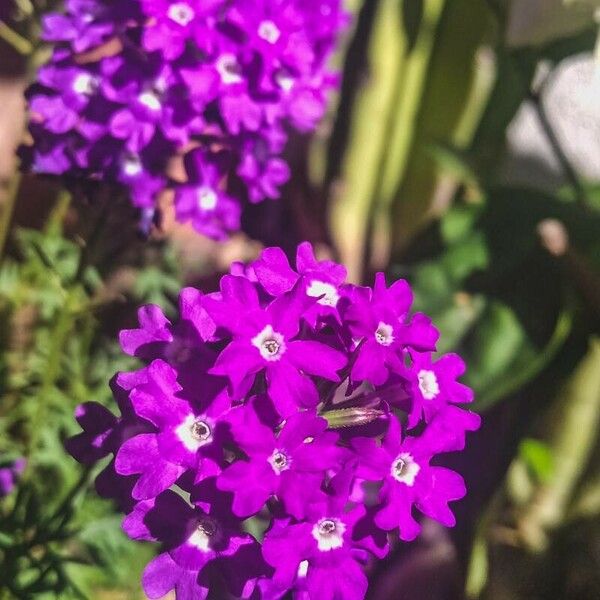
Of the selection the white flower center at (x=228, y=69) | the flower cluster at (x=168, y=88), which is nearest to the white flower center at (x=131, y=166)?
the flower cluster at (x=168, y=88)

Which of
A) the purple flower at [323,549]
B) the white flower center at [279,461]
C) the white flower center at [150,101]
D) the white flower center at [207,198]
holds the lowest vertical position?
the purple flower at [323,549]

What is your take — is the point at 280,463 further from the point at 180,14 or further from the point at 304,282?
the point at 180,14

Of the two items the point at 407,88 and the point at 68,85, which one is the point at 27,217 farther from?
the point at 407,88

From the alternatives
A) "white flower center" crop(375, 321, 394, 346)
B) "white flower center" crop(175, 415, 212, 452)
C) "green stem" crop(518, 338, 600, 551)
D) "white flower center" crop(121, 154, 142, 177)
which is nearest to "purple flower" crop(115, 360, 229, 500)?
"white flower center" crop(175, 415, 212, 452)

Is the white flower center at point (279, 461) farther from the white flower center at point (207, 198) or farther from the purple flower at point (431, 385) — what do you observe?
the white flower center at point (207, 198)

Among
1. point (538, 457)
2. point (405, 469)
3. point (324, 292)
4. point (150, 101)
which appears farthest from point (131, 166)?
point (538, 457)

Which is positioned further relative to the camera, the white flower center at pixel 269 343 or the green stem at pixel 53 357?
the green stem at pixel 53 357

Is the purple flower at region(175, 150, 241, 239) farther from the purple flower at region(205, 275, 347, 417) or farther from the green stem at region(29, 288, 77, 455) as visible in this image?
the purple flower at region(205, 275, 347, 417)
